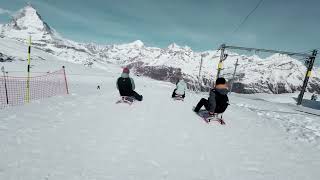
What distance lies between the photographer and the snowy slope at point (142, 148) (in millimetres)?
4805

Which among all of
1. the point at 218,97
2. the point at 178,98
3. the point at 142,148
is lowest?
the point at 142,148

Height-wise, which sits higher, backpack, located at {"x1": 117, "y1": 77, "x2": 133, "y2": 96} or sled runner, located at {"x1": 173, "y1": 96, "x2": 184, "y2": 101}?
backpack, located at {"x1": 117, "y1": 77, "x2": 133, "y2": 96}

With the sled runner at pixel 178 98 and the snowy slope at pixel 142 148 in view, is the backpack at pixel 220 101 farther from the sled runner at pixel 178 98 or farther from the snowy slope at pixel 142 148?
the sled runner at pixel 178 98

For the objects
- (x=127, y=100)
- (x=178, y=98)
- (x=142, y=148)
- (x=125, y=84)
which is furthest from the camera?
(x=178, y=98)

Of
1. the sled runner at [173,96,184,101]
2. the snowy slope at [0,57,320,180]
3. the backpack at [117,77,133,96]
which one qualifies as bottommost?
the snowy slope at [0,57,320,180]

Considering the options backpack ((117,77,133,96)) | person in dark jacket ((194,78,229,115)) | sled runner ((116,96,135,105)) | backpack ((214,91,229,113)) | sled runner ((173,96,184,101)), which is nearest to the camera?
person in dark jacket ((194,78,229,115))

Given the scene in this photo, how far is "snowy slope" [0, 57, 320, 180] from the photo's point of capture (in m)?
4.80

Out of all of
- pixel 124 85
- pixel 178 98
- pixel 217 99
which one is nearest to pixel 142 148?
pixel 217 99

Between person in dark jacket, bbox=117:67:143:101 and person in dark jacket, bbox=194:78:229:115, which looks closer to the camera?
person in dark jacket, bbox=194:78:229:115

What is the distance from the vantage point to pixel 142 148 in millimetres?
6098

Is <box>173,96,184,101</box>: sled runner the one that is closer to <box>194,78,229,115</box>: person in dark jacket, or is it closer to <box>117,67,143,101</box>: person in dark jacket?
<box>117,67,143,101</box>: person in dark jacket

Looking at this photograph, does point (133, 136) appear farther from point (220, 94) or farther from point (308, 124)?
point (308, 124)

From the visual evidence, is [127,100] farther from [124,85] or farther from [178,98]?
[178,98]

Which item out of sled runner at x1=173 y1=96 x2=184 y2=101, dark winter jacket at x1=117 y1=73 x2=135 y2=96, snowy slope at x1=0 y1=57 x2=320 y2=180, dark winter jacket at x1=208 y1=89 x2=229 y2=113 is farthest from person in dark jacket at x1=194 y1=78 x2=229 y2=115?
sled runner at x1=173 y1=96 x2=184 y2=101
